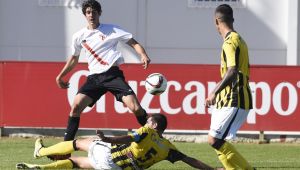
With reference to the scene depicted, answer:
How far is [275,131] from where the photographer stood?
1769 centimetres

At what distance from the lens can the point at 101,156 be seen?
420 inches

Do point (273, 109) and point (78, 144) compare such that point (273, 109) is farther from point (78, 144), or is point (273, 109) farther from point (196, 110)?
point (78, 144)

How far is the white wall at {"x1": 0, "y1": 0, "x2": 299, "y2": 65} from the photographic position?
20.9 m

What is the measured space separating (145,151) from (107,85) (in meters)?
2.15

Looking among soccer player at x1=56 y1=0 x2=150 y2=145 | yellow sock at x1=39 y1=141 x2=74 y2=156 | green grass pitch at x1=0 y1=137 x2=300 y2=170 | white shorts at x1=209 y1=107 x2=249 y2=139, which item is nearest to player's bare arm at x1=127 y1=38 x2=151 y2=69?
soccer player at x1=56 y1=0 x2=150 y2=145

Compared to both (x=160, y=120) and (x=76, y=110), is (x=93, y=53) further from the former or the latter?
(x=160, y=120)

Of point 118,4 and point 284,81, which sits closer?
point 284,81

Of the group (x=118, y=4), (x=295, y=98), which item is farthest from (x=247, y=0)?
(x=295, y=98)

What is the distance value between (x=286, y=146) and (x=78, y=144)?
6836mm

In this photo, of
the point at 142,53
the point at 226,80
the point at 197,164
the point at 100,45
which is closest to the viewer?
the point at 226,80

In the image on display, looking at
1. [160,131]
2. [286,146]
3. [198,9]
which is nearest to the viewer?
[160,131]

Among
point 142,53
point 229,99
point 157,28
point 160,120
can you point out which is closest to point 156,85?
point 142,53

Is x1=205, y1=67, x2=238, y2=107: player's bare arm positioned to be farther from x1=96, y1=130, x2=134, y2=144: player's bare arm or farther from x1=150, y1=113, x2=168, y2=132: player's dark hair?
x1=96, y1=130, x2=134, y2=144: player's bare arm

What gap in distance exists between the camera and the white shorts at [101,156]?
10578 mm
